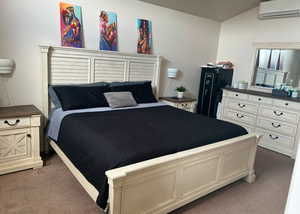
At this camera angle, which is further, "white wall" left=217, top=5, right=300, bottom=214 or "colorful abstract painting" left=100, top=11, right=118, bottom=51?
"white wall" left=217, top=5, right=300, bottom=214

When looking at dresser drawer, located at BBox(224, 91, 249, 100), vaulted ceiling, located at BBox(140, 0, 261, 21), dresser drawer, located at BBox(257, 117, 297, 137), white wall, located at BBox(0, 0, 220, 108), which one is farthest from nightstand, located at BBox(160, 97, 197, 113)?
vaulted ceiling, located at BBox(140, 0, 261, 21)

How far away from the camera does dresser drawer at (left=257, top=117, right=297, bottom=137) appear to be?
3564 millimetres

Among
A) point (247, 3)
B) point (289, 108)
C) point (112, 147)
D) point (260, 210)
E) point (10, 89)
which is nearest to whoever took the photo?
point (112, 147)

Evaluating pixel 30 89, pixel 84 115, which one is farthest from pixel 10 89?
pixel 84 115

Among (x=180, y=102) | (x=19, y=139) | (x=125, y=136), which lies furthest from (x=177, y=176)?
(x=180, y=102)

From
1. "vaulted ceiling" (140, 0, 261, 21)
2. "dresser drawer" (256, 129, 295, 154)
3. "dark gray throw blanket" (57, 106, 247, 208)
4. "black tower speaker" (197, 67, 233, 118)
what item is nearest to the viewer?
"dark gray throw blanket" (57, 106, 247, 208)

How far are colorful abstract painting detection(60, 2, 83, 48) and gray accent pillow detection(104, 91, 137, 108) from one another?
85cm

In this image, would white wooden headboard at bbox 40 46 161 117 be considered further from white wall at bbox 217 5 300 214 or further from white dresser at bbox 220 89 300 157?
white wall at bbox 217 5 300 214

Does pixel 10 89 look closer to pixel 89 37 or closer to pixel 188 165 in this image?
pixel 89 37

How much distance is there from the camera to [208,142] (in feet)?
7.32

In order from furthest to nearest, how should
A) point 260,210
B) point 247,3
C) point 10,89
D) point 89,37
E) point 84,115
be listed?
point 247,3, point 89,37, point 10,89, point 84,115, point 260,210

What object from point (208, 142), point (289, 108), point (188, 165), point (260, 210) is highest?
point (289, 108)

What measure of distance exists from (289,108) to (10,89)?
4.01 meters

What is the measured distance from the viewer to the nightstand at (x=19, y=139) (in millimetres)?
2441
